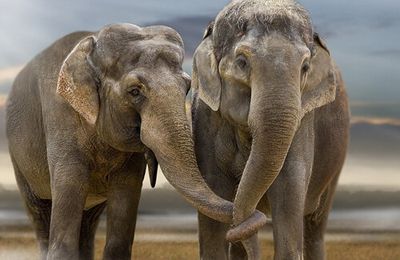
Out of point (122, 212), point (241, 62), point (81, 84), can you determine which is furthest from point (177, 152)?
point (122, 212)

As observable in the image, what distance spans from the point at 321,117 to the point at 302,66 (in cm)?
124

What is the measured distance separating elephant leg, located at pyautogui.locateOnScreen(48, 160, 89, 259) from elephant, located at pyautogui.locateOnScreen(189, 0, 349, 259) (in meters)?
0.84

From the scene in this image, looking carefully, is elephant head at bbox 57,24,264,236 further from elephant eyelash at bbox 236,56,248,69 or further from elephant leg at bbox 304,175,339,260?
elephant leg at bbox 304,175,339,260

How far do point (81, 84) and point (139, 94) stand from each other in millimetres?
446

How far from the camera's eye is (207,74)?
574cm

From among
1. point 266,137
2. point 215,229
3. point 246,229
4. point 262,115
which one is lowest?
point 215,229

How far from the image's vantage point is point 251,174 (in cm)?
529

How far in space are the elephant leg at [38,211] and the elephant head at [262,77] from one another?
8.30ft

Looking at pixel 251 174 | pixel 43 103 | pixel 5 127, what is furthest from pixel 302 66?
pixel 5 127

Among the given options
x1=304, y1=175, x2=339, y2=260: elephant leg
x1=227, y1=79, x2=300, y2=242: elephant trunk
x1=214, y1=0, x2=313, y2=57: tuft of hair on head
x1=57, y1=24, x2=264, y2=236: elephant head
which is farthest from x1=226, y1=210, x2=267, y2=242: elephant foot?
x1=304, y1=175, x2=339, y2=260: elephant leg

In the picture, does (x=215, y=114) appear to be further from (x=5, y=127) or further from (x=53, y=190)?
(x=5, y=127)

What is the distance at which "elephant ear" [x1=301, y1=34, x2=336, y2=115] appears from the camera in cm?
568

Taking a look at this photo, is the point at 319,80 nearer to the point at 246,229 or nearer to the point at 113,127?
the point at 246,229

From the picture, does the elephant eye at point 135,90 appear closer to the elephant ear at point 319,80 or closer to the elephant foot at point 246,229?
the elephant ear at point 319,80
